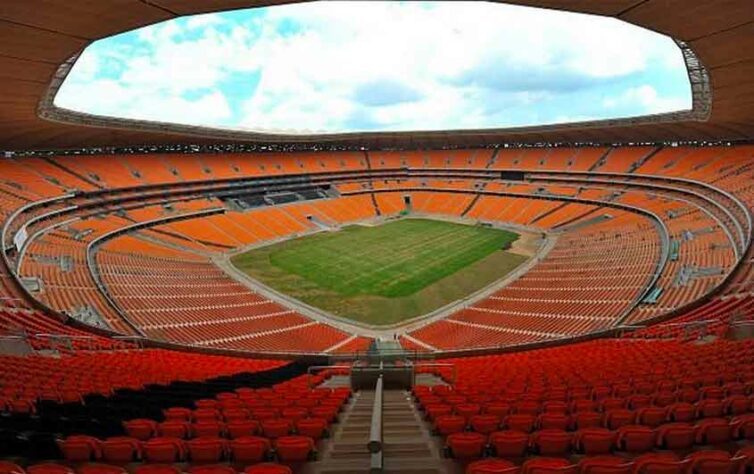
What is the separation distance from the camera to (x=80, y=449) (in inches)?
205

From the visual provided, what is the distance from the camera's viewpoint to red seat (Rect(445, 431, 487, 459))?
5.37 metres

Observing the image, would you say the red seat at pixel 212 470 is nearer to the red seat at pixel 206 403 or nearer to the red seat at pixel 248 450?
the red seat at pixel 248 450

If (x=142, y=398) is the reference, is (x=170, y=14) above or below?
above

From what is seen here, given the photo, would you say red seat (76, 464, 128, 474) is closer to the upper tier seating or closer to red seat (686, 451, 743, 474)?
red seat (686, 451, 743, 474)

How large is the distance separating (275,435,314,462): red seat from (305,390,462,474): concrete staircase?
14 cm

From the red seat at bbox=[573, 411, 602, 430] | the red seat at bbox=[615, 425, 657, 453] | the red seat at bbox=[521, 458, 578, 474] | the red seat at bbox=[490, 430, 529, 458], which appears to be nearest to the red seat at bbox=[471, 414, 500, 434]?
the red seat at bbox=[490, 430, 529, 458]

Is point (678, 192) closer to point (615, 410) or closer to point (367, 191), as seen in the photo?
point (367, 191)

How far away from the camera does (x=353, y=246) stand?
144ft

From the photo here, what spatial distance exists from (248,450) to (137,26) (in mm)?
13243

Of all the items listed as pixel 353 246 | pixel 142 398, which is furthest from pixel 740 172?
pixel 142 398

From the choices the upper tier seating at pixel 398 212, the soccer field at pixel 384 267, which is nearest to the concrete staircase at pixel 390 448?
the upper tier seating at pixel 398 212

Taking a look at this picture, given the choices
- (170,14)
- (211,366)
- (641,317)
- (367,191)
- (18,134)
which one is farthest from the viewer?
(367,191)

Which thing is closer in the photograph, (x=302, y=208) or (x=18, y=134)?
(x=18, y=134)

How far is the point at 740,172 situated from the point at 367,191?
39554mm
